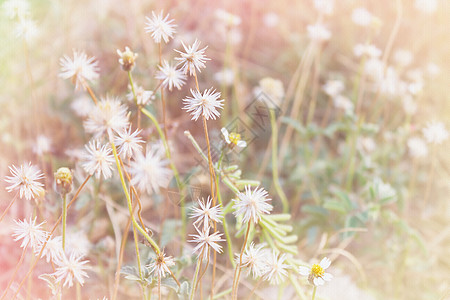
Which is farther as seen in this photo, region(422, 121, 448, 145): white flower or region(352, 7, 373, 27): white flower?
region(352, 7, 373, 27): white flower

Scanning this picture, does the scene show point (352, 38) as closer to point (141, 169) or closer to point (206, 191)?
point (206, 191)

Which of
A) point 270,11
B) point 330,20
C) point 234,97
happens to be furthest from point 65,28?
point 330,20

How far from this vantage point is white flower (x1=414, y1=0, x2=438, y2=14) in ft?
4.21

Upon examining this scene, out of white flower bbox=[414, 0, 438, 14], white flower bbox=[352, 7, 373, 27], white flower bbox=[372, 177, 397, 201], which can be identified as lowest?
white flower bbox=[372, 177, 397, 201]

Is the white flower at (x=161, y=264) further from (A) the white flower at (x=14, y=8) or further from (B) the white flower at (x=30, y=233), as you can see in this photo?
(A) the white flower at (x=14, y=8)

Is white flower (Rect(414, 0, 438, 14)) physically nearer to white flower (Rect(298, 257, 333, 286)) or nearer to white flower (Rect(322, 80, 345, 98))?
white flower (Rect(322, 80, 345, 98))

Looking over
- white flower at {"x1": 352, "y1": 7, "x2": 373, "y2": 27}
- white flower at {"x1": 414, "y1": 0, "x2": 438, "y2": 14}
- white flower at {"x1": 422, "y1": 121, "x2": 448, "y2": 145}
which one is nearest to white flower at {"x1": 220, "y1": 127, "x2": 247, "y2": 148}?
white flower at {"x1": 422, "y1": 121, "x2": 448, "y2": 145}

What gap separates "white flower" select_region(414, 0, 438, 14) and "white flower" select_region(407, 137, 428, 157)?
422 mm

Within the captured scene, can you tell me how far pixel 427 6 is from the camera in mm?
1283

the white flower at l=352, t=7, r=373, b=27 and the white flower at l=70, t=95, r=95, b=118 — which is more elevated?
the white flower at l=352, t=7, r=373, b=27

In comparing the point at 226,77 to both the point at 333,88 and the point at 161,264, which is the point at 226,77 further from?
the point at 161,264

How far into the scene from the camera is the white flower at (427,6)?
1282 mm

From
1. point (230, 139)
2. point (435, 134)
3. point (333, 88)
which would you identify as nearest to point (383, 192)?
point (435, 134)

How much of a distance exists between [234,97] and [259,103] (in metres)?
0.15
